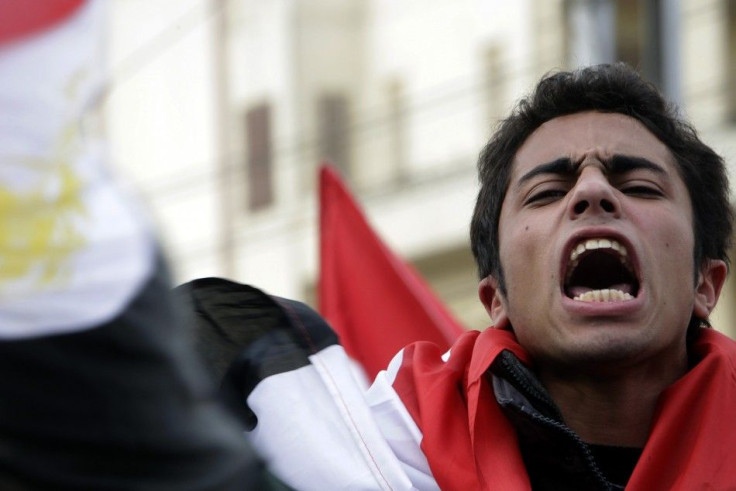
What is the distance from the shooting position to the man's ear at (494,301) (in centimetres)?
278

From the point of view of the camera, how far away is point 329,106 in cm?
1523

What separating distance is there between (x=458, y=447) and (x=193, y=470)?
1.25 metres

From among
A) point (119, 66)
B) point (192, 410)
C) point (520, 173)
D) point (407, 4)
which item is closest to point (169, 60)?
point (119, 66)

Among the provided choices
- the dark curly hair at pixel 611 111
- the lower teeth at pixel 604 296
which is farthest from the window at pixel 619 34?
the lower teeth at pixel 604 296

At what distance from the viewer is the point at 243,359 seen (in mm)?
2242

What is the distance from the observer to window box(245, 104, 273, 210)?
611 inches

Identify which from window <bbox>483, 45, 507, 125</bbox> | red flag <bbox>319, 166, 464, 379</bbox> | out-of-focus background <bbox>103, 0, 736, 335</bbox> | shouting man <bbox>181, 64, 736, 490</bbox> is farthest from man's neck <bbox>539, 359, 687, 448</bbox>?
window <bbox>483, 45, 507, 125</bbox>

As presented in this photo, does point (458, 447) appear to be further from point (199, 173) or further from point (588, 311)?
point (199, 173)

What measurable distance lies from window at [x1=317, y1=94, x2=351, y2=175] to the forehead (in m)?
11.9

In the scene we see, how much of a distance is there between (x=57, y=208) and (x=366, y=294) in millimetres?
3550

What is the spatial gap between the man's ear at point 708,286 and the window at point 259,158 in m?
12.7

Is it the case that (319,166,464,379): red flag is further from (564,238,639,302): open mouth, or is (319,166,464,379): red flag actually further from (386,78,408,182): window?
(386,78,408,182): window

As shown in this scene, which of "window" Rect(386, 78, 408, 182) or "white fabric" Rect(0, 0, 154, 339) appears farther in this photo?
"window" Rect(386, 78, 408, 182)

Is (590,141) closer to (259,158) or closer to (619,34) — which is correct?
(619,34)
